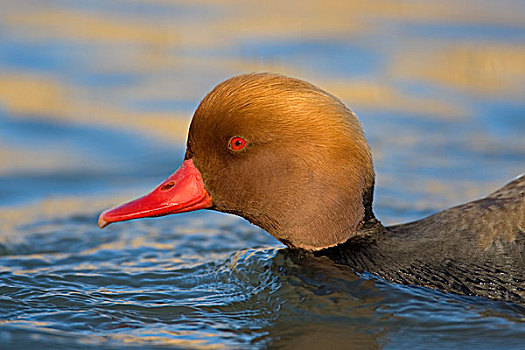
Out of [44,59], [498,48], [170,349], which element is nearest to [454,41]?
[498,48]

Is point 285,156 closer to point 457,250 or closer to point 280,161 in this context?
point 280,161

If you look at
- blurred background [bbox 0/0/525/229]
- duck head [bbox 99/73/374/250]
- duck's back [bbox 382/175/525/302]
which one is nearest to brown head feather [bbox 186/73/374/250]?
duck head [bbox 99/73/374/250]

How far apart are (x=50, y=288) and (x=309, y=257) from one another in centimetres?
177

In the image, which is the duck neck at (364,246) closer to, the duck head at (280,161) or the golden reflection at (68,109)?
the duck head at (280,161)

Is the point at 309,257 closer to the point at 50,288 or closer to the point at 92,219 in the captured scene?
the point at 50,288

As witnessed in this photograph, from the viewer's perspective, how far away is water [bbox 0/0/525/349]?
5816 mm

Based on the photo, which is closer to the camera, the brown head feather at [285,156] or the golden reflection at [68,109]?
the brown head feather at [285,156]

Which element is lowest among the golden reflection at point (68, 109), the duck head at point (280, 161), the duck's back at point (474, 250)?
the duck's back at point (474, 250)

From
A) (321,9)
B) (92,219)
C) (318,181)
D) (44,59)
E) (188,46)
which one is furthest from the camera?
(321,9)

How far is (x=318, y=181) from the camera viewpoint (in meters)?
6.11

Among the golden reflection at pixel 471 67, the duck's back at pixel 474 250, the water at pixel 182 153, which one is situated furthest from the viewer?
the golden reflection at pixel 471 67

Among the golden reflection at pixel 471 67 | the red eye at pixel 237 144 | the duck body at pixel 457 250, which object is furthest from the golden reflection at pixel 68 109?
the duck body at pixel 457 250

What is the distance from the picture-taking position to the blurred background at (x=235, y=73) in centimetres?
929

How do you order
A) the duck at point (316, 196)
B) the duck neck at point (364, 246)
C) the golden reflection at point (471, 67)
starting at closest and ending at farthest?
the duck at point (316, 196) < the duck neck at point (364, 246) < the golden reflection at point (471, 67)
